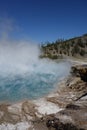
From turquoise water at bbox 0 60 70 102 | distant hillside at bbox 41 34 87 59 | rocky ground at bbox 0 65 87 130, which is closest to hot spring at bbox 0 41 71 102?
turquoise water at bbox 0 60 70 102

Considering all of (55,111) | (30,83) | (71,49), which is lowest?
(55,111)

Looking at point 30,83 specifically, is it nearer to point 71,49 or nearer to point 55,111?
point 55,111

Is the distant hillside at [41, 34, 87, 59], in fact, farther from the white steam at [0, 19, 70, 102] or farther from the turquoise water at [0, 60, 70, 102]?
the turquoise water at [0, 60, 70, 102]

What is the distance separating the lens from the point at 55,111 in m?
11.4

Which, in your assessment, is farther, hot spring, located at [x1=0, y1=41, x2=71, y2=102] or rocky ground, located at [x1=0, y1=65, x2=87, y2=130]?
hot spring, located at [x1=0, y1=41, x2=71, y2=102]

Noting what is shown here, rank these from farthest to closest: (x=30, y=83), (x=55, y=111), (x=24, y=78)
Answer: (x=24, y=78), (x=30, y=83), (x=55, y=111)

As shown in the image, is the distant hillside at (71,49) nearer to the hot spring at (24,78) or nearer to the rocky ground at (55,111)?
the hot spring at (24,78)

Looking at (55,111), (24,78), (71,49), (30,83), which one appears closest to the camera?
(55,111)

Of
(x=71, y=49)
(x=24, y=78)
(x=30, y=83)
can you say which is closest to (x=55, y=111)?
(x=30, y=83)

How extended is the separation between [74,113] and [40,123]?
4.72 ft

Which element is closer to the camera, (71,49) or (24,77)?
(24,77)

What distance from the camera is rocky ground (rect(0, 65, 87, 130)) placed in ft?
27.4

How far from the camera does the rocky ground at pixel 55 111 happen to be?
835 centimetres

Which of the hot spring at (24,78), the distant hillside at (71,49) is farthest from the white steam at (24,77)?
the distant hillside at (71,49)
